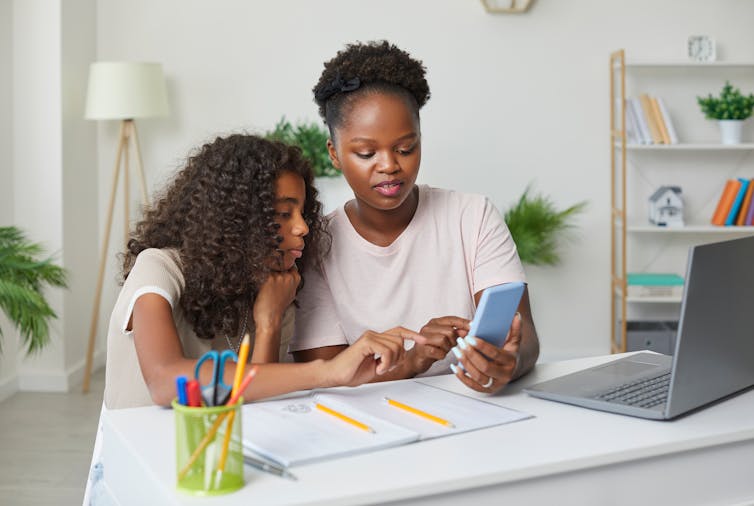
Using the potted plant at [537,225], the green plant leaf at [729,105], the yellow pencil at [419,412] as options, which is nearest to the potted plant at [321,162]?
the potted plant at [537,225]

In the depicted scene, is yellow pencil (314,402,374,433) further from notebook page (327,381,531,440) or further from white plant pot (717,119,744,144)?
white plant pot (717,119,744,144)

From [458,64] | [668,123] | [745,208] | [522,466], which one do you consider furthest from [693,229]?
[522,466]

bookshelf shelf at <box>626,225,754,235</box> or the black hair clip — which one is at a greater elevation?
the black hair clip

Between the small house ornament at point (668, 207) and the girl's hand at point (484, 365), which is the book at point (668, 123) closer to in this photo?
the small house ornament at point (668, 207)

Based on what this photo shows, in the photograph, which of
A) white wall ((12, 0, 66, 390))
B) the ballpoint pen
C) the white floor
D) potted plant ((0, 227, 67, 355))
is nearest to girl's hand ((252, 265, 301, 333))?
the ballpoint pen

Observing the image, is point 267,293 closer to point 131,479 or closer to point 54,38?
point 131,479

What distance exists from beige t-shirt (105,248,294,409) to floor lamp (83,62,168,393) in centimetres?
291

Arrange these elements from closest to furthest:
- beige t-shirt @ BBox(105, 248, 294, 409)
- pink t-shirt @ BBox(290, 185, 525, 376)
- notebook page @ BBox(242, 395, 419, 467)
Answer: notebook page @ BBox(242, 395, 419, 467) → beige t-shirt @ BBox(105, 248, 294, 409) → pink t-shirt @ BBox(290, 185, 525, 376)

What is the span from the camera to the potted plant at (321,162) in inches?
180

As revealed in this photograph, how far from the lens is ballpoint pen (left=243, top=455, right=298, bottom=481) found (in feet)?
3.95

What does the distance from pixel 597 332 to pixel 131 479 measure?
13.5 feet

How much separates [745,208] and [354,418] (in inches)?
150

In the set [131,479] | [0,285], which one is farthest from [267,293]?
[0,285]

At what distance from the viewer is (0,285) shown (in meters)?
2.51
